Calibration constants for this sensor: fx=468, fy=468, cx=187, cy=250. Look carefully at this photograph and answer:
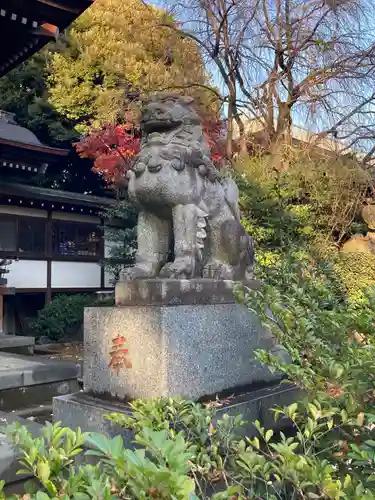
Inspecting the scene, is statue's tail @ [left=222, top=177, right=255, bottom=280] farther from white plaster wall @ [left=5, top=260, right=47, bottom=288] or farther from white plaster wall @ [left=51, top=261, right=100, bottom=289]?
white plaster wall @ [left=51, top=261, right=100, bottom=289]

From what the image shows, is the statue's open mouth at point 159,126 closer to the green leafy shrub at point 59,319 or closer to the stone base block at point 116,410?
the stone base block at point 116,410

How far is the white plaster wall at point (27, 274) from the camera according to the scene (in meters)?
→ 11.9

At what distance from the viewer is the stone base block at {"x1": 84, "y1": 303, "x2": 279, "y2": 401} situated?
2.67 meters

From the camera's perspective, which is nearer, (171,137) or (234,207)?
(171,137)

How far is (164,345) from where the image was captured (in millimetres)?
2639

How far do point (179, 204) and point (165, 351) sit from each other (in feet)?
3.25

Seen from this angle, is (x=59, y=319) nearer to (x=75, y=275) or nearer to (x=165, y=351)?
(x=75, y=275)

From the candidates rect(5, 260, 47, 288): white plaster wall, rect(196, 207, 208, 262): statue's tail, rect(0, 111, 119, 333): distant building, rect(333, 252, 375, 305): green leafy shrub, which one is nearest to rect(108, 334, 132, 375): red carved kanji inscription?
rect(196, 207, 208, 262): statue's tail

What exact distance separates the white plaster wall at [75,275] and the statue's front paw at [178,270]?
1020cm

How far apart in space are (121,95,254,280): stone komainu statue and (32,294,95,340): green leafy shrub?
28.3 ft

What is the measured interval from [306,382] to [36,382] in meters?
3.99

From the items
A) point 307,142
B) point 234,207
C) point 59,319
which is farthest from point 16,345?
point 307,142

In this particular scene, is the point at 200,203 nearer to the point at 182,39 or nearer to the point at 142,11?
the point at 182,39

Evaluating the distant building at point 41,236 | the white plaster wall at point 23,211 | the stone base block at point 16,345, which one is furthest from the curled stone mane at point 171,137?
the white plaster wall at point 23,211
